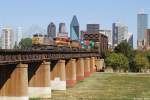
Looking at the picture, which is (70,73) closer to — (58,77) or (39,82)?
(58,77)

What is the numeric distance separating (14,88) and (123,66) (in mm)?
114560

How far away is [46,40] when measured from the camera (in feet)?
389

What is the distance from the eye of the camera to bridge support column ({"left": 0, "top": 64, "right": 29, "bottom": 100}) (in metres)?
56.5

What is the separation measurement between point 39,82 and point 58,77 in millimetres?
15996

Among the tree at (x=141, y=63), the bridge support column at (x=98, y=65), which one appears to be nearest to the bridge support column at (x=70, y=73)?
the bridge support column at (x=98, y=65)

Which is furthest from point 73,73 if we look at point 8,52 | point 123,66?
point 123,66

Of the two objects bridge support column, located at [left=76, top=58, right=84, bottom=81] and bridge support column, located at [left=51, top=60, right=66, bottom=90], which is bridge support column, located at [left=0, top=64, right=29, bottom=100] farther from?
bridge support column, located at [left=76, top=58, right=84, bottom=81]

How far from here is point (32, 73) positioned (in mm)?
73562

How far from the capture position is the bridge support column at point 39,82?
2790 inches

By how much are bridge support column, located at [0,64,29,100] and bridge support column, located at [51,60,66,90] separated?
2902cm

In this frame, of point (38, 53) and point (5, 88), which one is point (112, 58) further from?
point (5, 88)

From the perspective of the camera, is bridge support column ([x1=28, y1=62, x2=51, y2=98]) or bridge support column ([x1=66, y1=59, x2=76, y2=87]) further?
bridge support column ([x1=66, y1=59, x2=76, y2=87])

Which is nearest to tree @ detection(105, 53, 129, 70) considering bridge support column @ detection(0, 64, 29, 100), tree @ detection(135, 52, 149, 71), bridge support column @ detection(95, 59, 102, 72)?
tree @ detection(135, 52, 149, 71)

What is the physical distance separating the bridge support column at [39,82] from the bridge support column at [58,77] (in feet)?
42.0
